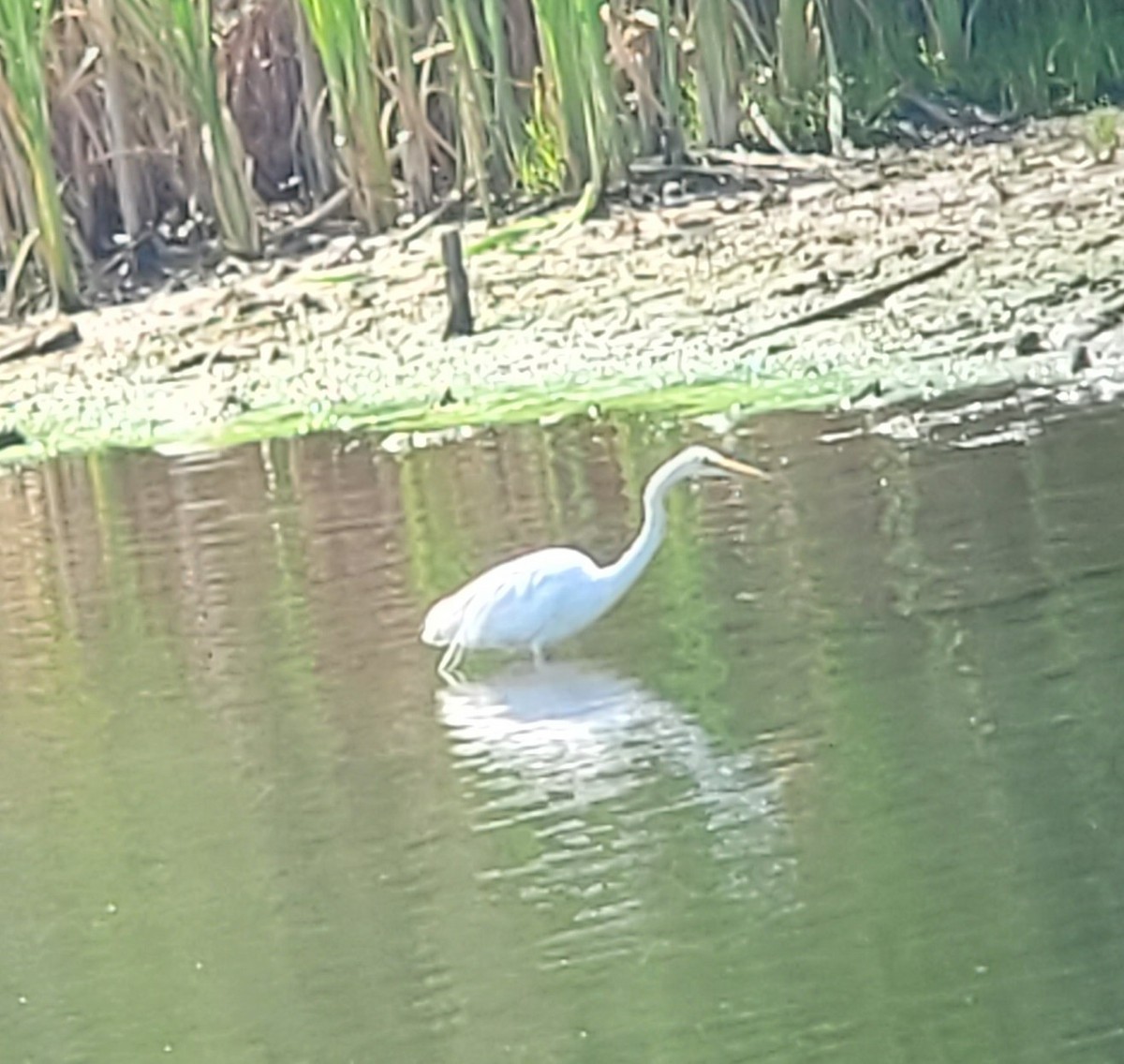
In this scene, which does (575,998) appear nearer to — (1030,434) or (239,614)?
(239,614)

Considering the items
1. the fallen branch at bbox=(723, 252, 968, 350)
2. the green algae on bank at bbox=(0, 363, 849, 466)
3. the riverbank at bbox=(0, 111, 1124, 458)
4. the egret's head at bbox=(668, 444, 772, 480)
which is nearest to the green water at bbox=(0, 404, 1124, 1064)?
the egret's head at bbox=(668, 444, 772, 480)

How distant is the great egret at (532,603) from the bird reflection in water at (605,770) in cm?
14

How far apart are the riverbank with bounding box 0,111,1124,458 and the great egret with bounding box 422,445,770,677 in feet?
12.2

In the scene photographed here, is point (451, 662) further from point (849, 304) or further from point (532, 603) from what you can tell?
point (849, 304)

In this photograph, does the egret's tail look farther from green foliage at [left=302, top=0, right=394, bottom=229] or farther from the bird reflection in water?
green foliage at [left=302, top=0, right=394, bottom=229]

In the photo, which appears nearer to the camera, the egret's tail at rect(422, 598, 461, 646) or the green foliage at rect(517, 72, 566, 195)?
the egret's tail at rect(422, 598, 461, 646)

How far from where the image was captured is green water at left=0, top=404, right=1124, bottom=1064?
7516mm

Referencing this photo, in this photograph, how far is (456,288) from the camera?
1775 centimetres

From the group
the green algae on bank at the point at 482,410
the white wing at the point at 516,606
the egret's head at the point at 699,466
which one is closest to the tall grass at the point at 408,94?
the green algae on bank at the point at 482,410

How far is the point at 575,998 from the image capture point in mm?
7570

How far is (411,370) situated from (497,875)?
8.89 meters

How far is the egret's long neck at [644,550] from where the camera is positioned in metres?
11.2

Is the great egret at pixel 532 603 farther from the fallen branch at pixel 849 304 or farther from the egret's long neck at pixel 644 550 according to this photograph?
the fallen branch at pixel 849 304

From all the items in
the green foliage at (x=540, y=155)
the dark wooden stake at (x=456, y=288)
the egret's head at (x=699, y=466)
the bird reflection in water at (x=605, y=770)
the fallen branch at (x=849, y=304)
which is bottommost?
the bird reflection in water at (x=605, y=770)
